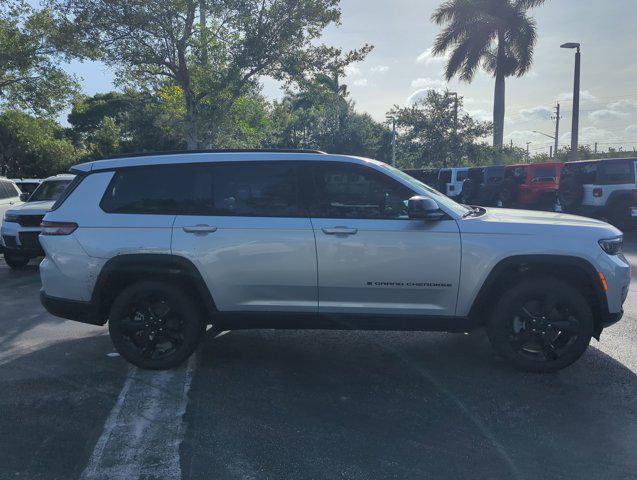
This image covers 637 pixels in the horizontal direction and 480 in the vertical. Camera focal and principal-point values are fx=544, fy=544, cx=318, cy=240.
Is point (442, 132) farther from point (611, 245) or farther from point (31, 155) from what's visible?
point (611, 245)

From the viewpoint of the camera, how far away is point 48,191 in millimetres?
11211

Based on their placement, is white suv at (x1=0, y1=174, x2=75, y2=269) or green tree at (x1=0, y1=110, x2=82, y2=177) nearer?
white suv at (x1=0, y1=174, x2=75, y2=269)

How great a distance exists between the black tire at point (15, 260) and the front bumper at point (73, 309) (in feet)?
21.4

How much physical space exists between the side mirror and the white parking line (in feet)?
7.49

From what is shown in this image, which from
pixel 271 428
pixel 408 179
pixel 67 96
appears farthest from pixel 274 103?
pixel 271 428

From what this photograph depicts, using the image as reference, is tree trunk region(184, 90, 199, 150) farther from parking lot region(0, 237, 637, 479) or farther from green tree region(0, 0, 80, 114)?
parking lot region(0, 237, 637, 479)

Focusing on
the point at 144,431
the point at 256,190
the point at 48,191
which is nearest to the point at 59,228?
the point at 256,190

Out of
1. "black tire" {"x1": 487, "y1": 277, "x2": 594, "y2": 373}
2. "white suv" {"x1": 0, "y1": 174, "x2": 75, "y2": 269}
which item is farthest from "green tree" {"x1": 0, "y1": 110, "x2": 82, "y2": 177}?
"black tire" {"x1": 487, "y1": 277, "x2": 594, "y2": 373}

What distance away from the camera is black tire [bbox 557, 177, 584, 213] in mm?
14227

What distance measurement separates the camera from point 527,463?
321cm

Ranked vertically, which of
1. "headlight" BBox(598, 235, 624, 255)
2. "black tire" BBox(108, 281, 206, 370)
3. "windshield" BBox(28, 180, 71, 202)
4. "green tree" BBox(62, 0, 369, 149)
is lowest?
"black tire" BBox(108, 281, 206, 370)

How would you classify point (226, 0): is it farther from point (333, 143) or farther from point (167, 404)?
point (333, 143)

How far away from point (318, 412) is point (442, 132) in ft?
106

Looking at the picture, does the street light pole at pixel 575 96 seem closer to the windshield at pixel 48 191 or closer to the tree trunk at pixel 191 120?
the tree trunk at pixel 191 120
